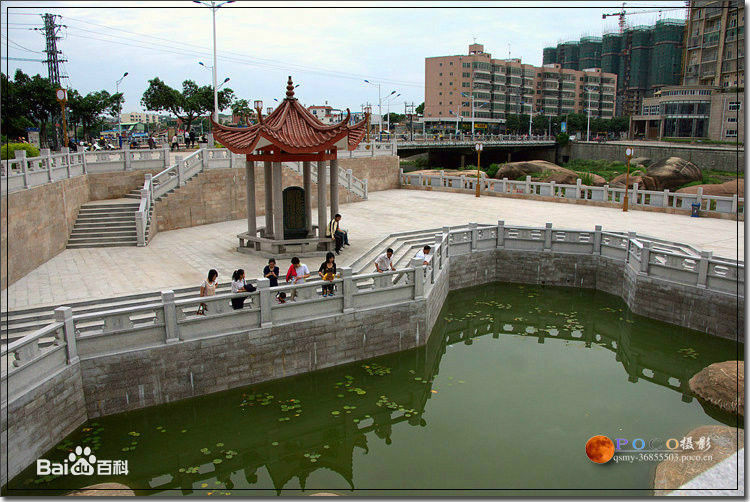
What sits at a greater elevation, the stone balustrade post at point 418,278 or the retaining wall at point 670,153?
the retaining wall at point 670,153

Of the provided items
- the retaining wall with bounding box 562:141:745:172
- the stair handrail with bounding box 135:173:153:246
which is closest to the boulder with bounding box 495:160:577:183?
the retaining wall with bounding box 562:141:745:172

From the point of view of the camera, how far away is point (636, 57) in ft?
347

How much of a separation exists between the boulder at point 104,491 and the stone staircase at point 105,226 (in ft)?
33.8

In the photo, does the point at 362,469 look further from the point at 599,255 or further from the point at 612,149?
the point at 612,149

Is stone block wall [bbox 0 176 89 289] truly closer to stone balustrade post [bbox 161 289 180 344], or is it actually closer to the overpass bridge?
stone balustrade post [bbox 161 289 180 344]

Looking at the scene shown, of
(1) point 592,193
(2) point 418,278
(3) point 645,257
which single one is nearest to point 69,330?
(2) point 418,278

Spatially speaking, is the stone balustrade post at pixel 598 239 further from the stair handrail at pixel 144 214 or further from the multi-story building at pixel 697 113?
the multi-story building at pixel 697 113

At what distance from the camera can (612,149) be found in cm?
6662

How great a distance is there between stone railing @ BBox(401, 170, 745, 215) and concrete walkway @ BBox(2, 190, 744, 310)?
0.87 meters

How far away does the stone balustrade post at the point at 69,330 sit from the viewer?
368 inches

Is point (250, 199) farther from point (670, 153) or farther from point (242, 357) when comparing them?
point (670, 153)

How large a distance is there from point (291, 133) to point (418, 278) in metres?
5.76

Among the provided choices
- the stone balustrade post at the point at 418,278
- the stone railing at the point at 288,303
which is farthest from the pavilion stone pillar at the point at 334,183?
the stone balustrade post at the point at 418,278

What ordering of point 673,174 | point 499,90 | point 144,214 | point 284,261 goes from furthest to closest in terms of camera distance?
point 499,90 < point 673,174 < point 144,214 < point 284,261
